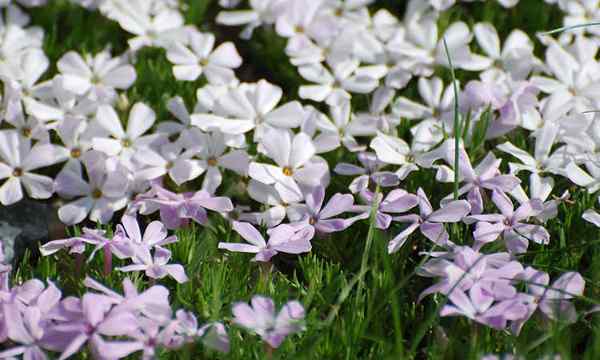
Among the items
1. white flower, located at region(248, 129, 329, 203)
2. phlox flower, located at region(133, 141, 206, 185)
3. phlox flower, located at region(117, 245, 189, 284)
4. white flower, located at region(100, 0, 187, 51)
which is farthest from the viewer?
white flower, located at region(100, 0, 187, 51)

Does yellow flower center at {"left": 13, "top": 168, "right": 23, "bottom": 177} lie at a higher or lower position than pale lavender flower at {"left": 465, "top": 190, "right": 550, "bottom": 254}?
lower

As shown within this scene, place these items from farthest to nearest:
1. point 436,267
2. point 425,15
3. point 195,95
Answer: point 425,15, point 195,95, point 436,267

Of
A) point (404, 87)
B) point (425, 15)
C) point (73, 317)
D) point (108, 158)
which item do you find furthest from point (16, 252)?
point (425, 15)

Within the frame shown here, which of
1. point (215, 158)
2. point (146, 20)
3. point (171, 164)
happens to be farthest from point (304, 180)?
point (146, 20)

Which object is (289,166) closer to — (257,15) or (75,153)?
(75,153)

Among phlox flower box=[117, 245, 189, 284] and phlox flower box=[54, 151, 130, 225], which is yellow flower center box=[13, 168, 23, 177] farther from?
phlox flower box=[117, 245, 189, 284]

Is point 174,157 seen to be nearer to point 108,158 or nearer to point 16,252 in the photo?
point 108,158

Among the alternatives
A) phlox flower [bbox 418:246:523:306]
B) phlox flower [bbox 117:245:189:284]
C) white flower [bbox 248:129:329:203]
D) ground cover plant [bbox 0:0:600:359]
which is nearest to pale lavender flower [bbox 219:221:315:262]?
ground cover plant [bbox 0:0:600:359]

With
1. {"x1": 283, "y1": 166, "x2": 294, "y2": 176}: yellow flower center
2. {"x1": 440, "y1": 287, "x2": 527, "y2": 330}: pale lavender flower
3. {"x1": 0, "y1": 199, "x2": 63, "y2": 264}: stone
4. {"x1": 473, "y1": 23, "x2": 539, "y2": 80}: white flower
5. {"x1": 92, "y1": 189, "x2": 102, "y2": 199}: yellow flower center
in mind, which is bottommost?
{"x1": 0, "y1": 199, "x2": 63, "y2": 264}: stone
